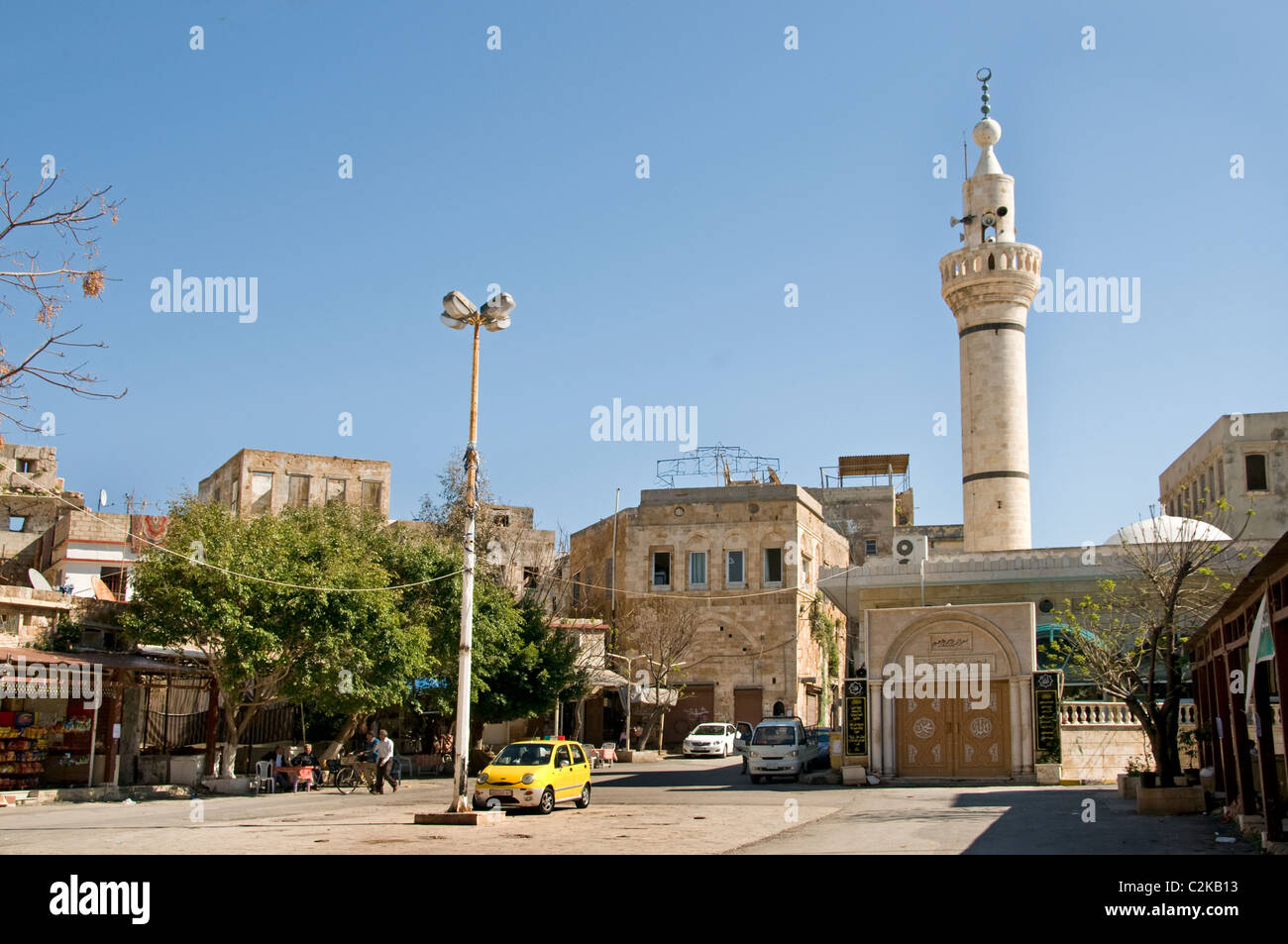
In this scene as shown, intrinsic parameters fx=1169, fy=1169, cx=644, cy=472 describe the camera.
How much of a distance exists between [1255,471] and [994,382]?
488 inches

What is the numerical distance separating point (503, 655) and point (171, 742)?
9113 millimetres

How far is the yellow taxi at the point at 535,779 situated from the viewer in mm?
21266

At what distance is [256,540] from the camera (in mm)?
26703

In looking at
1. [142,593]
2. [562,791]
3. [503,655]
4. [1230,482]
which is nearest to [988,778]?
[562,791]

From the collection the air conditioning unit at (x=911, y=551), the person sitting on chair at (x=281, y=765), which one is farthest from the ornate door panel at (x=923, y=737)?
the person sitting on chair at (x=281, y=765)

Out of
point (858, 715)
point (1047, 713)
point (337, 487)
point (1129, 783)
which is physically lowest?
point (1129, 783)

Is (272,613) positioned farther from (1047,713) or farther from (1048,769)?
(1048,769)

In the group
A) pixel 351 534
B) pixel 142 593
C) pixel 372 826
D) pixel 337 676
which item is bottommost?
pixel 372 826

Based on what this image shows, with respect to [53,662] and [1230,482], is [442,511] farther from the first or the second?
[1230,482]

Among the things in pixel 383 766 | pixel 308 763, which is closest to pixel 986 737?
pixel 383 766

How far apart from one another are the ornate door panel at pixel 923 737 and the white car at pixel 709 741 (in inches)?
612

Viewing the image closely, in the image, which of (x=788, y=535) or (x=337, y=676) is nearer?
(x=337, y=676)

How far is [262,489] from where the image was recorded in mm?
53344

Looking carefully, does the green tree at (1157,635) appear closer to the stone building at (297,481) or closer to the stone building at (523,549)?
the stone building at (523,549)
